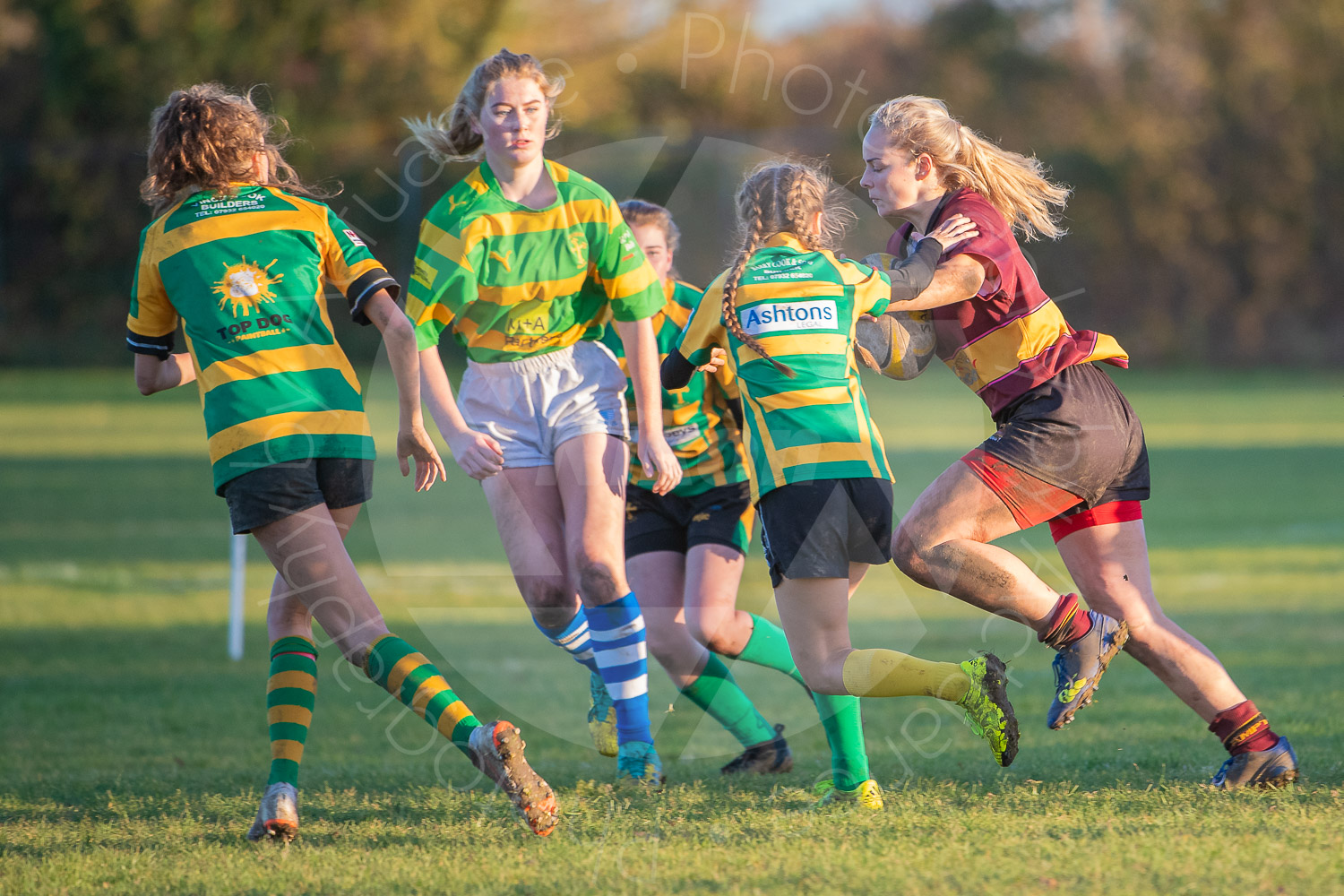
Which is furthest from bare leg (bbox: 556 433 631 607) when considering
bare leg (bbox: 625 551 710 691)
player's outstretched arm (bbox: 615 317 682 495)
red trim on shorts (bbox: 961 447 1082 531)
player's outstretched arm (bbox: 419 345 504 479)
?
red trim on shorts (bbox: 961 447 1082 531)

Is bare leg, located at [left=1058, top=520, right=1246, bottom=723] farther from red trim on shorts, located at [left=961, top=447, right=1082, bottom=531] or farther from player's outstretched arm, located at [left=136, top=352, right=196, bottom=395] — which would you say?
player's outstretched arm, located at [left=136, top=352, right=196, bottom=395]

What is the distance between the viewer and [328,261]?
145 inches

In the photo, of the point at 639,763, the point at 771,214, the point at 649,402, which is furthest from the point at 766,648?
the point at 771,214

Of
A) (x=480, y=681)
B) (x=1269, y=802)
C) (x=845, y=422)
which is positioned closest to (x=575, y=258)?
(x=845, y=422)

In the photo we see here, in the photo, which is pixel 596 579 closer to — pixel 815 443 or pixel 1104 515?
pixel 815 443

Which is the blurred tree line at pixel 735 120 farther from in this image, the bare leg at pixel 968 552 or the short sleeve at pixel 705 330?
the bare leg at pixel 968 552

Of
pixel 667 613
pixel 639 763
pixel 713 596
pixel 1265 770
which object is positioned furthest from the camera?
pixel 667 613

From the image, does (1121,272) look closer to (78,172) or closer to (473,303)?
(78,172)

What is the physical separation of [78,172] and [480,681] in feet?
83.1

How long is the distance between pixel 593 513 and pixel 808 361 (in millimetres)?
820

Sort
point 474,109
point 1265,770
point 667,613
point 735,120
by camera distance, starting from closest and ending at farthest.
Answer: point 1265,770
point 474,109
point 667,613
point 735,120

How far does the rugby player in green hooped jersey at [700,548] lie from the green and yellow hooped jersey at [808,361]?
0.86 m

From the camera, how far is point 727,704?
15.3ft

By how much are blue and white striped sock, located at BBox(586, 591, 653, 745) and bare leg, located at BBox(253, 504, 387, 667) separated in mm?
733
